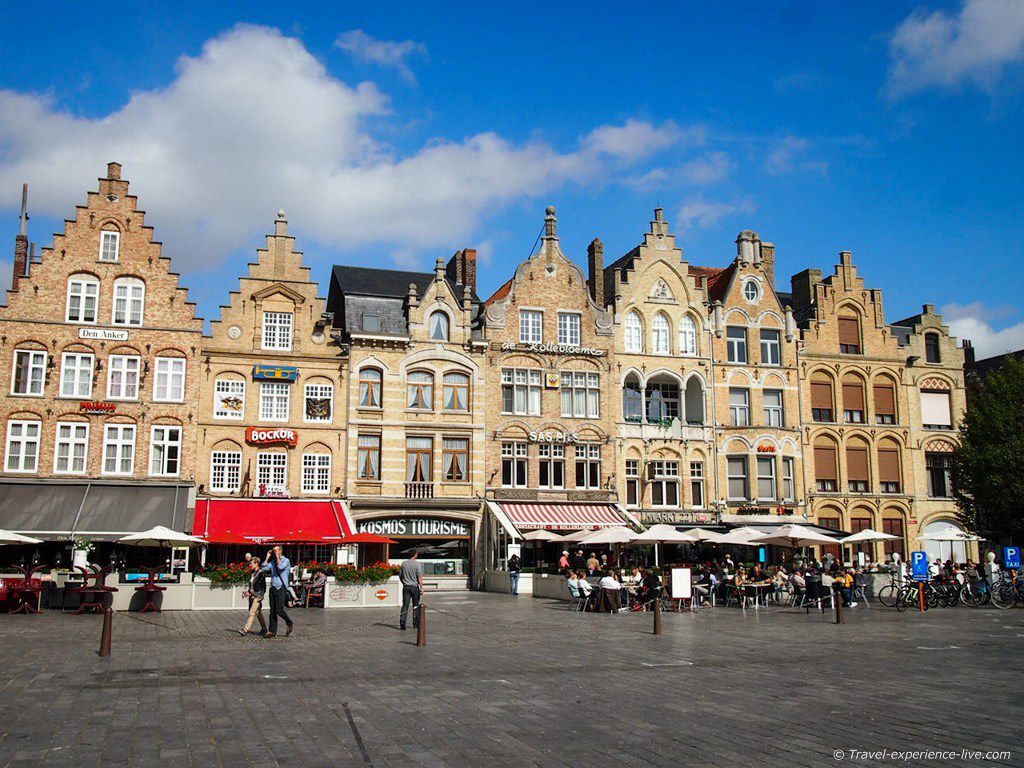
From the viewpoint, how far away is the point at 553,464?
39.6 m

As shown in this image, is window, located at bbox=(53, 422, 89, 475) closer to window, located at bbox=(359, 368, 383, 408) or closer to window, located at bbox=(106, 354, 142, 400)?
window, located at bbox=(106, 354, 142, 400)

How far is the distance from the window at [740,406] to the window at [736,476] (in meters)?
1.57

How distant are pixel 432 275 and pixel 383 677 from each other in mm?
31894

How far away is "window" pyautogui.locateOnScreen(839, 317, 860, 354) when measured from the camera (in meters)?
43.9

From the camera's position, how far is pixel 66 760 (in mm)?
8195

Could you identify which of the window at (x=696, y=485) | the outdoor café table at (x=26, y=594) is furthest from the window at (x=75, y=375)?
the window at (x=696, y=485)

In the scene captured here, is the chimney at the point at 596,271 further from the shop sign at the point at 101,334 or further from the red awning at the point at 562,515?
the shop sign at the point at 101,334

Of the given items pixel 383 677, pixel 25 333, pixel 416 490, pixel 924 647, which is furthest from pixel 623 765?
pixel 25 333

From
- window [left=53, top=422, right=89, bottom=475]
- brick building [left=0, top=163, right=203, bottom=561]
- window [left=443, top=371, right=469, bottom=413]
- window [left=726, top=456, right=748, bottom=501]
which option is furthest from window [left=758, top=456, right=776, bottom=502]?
window [left=53, top=422, right=89, bottom=475]

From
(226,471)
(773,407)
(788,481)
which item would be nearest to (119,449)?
(226,471)

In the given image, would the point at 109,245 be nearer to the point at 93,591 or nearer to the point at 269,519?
the point at 269,519

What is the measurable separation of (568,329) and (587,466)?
5.87m

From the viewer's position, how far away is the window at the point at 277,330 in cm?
3706

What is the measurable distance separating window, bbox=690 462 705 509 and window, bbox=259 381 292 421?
55.5 ft
